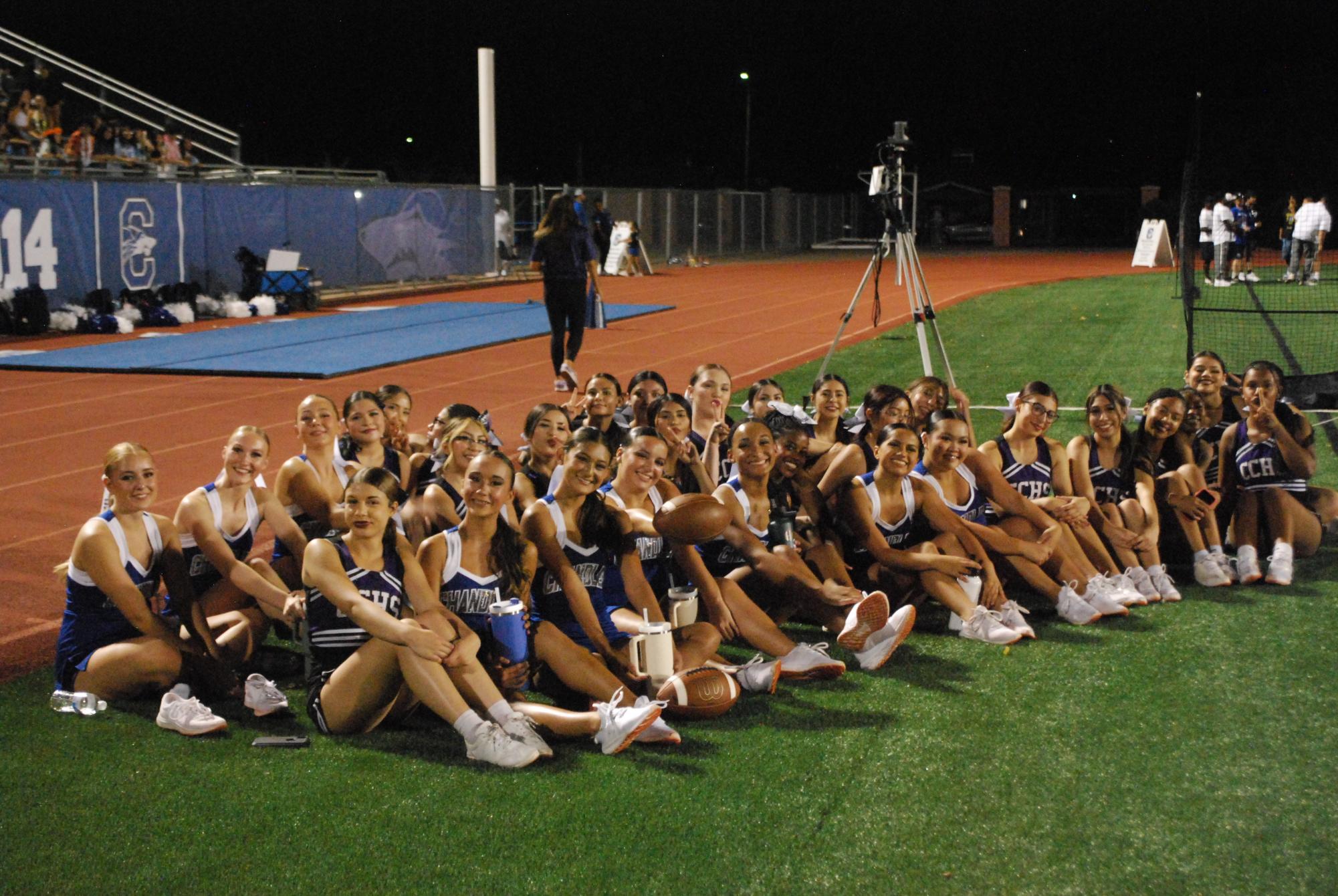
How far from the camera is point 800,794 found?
13.8ft

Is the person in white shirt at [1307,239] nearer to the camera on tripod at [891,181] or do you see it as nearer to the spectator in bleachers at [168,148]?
the camera on tripod at [891,181]

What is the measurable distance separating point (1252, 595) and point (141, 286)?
18632mm

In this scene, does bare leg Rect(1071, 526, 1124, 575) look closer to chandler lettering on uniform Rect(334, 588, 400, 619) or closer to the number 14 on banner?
chandler lettering on uniform Rect(334, 588, 400, 619)

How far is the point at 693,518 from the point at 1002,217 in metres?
53.4

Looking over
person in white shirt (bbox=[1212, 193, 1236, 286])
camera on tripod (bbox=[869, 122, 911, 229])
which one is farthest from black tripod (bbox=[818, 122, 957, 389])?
person in white shirt (bbox=[1212, 193, 1236, 286])

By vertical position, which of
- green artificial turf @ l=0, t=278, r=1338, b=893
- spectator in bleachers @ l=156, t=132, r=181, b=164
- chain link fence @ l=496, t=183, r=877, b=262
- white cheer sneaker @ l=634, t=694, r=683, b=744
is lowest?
green artificial turf @ l=0, t=278, r=1338, b=893

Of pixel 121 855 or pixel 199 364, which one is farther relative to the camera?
pixel 199 364

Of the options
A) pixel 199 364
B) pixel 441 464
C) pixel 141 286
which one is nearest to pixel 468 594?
pixel 441 464

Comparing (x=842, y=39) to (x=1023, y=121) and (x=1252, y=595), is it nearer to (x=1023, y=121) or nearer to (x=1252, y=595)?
(x=1023, y=121)

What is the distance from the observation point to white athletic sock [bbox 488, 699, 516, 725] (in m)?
4.53

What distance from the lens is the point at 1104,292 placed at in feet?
86.4

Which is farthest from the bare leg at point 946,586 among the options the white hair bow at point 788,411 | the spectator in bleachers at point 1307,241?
the spectator in bleachers at point 1307,241

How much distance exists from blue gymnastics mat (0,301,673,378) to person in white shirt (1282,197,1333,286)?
12335 millimetres

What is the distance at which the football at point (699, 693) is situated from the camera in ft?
15.7
